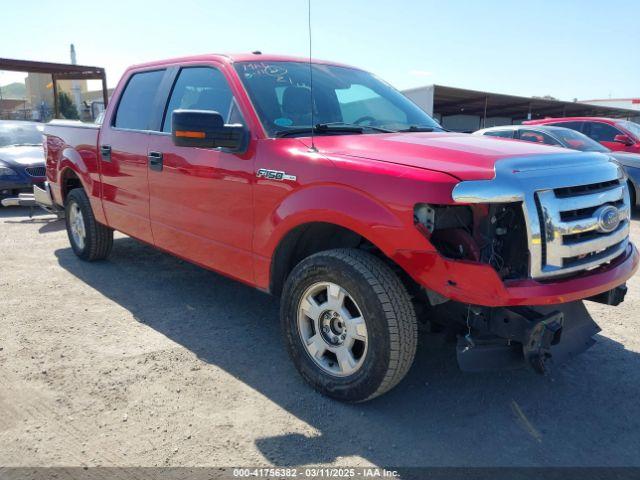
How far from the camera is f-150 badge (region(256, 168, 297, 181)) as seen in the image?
9.95ft

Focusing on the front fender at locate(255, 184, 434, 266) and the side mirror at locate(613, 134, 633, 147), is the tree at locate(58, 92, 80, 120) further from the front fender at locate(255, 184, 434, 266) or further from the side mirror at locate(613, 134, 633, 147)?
the front fender at locate(255, 184, 434, 266)

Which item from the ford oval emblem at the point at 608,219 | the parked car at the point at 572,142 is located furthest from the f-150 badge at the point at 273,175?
the parked car at the point at 572,142

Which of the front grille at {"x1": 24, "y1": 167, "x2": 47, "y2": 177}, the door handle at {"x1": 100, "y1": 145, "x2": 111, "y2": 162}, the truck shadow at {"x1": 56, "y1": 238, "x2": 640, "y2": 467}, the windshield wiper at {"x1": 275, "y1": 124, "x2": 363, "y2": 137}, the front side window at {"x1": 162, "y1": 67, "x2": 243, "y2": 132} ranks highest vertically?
the front side window at {"x1": 162, "y1": 67, "x2": 243, "y2": 132}

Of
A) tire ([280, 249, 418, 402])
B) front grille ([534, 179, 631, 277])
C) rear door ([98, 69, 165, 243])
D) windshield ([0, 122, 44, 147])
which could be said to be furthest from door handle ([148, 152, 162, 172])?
windshield ([0, 122, 44, 147])

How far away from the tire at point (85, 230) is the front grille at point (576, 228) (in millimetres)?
4481

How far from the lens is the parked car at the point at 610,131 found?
33.1 ft

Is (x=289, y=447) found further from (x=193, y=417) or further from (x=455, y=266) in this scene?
(x=455, y=266)

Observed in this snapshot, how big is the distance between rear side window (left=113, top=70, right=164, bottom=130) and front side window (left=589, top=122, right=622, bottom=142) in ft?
30.6

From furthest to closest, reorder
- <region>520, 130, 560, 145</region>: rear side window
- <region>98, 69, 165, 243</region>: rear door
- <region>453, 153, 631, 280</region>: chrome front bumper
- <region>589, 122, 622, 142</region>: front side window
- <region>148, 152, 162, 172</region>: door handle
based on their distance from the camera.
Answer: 1. <region>589, 122, 622, 142</region>: front side window
2. <region>520, 130, 560, 145</region>: rear side window
3. <region>98, 69, 165, 243</region>: rear door
4. <region>148, 152, 162, 172</region>: door handle
5. <region>453, 153, 631, 280</region>: chrome front bumper

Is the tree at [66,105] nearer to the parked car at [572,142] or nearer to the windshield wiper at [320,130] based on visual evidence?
the parked car at [572,142]

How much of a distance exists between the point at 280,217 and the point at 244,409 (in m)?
1.10

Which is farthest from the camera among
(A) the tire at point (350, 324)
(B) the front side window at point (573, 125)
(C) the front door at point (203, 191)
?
(B) the front side window at point (573, 125)

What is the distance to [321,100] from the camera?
146 inches

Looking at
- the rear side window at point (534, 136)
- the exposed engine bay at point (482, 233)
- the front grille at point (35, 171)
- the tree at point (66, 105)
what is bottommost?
the front grille at point (35, 171)
